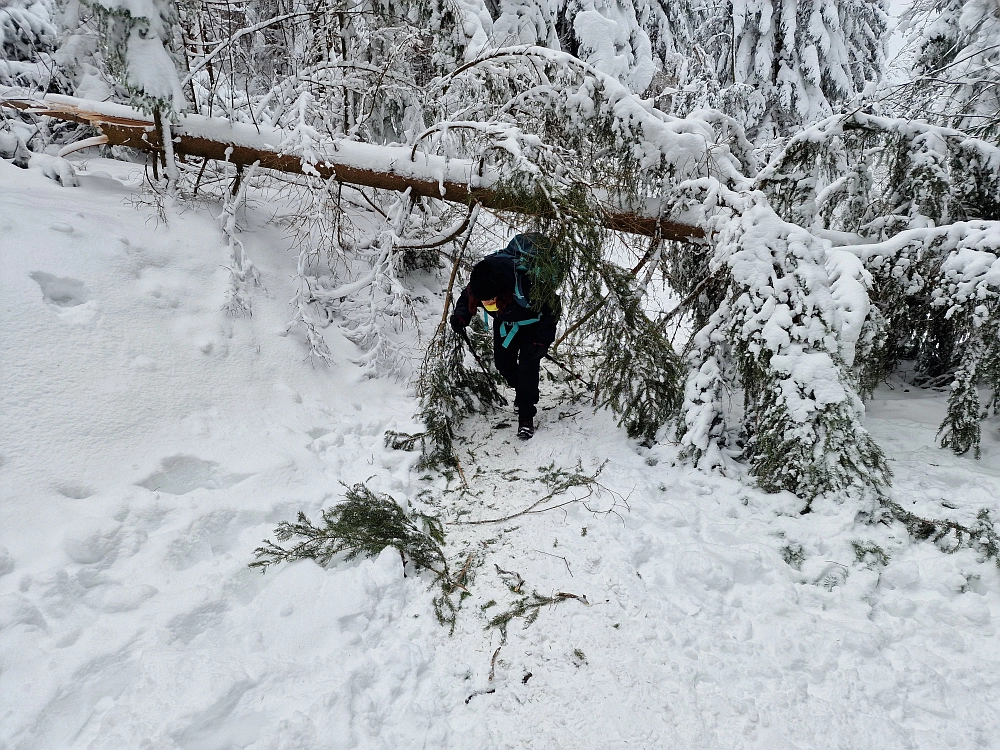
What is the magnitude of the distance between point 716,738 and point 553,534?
1.31 metres

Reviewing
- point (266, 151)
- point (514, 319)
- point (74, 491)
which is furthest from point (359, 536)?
point (266, 151)

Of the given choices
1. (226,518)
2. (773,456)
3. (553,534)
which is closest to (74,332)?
(226,518)

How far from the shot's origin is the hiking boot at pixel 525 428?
4.32 meters

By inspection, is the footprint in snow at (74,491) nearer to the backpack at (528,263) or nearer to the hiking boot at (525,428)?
the hiking boot at (525,428)

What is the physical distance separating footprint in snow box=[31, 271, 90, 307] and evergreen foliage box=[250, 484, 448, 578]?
2.35m

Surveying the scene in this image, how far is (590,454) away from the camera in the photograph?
3.93 meters

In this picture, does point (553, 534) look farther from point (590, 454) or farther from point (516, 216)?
point (516, 216)

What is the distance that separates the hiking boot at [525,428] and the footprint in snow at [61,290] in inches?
132

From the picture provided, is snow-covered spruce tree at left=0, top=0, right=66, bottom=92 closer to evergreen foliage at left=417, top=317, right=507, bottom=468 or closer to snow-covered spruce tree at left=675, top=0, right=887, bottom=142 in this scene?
evergreen foliage at left=417, top=317, right=507, bottom=468

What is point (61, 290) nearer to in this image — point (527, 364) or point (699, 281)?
point (527, 364)

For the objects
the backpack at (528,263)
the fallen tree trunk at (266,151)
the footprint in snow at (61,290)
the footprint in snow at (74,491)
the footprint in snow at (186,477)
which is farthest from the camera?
the fallen tree trunk at (266,151)

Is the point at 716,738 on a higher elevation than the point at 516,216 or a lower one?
lower

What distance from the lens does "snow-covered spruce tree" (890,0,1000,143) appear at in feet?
15.5

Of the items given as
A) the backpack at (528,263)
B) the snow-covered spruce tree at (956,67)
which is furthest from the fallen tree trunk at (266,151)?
the snow-covered spruce tree at (956,67)
